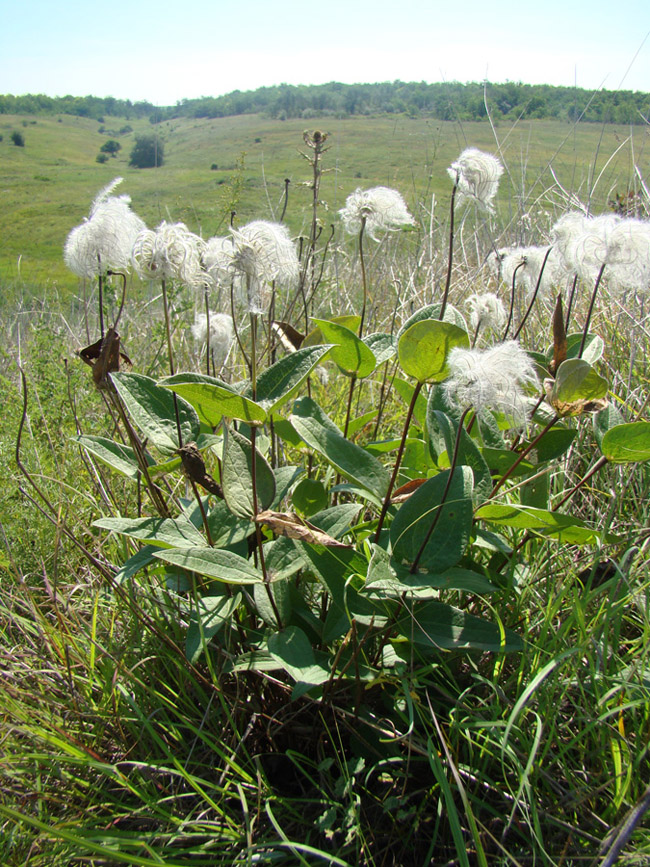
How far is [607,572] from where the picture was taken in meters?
1.49

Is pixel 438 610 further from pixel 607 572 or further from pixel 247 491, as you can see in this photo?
pixel 607 572

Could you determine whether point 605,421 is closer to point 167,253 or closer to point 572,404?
point 572,404

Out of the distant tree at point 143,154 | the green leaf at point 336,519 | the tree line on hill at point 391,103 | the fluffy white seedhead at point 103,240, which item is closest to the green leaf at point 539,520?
the green leaf at point 336,519

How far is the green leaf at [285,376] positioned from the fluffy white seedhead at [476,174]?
1.77ft

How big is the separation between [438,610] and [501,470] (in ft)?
1.45

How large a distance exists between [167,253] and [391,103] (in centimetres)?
1620

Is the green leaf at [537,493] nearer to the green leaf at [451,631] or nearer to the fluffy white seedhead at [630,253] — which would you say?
the green leaf at [451,631]

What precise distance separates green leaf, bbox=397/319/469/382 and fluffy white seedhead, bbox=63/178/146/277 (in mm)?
637

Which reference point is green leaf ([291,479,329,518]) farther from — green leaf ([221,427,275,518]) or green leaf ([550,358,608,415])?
green leaf ([550,358,608,415])

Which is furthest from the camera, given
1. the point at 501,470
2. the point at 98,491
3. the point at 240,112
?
the point at 240,112

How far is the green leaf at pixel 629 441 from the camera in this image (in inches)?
47.8

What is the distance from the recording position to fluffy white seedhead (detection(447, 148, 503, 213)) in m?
1.31

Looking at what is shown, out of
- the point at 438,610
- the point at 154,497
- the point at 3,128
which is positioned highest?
the point at 3,128

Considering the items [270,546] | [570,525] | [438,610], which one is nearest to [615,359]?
[570,525]
